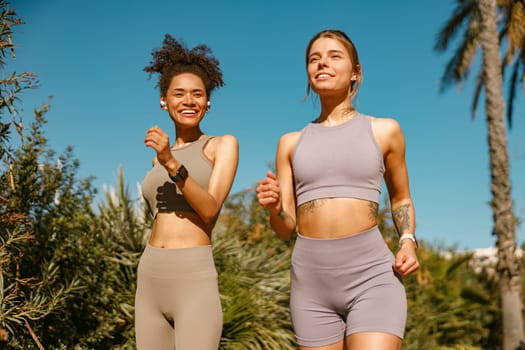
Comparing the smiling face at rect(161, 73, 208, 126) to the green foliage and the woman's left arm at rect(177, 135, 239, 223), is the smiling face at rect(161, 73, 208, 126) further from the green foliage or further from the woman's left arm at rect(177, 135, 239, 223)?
the green foliage

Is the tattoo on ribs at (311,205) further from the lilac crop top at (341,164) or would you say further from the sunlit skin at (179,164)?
the sunlit skin at (179,164)

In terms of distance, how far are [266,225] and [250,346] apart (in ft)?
10.6

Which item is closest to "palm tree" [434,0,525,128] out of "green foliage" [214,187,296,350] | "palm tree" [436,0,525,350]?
"palm tree" [436,0,525,350]

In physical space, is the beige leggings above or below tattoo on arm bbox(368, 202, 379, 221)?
below

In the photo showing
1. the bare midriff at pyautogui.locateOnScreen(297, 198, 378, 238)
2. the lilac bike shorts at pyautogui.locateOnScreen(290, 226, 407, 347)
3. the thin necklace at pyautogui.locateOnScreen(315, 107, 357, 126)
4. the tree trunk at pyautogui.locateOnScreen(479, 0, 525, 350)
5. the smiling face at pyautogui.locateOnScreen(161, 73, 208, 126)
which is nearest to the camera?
the lilac bike shorts at pyautogui.locateOnScreen(290, 226, 407, 347)

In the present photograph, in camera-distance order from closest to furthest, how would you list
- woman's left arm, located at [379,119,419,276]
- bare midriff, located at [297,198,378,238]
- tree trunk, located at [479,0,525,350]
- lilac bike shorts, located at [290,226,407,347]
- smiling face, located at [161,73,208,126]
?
lilac bike shorts, located at [290,226,407,347]
bare midriff, located at [297,198,378,238]
woman's left arm, located at [379,119,419,276]
smiling face, located at [161,73,208,126]
tree trunk, located at [479,0,525,350]

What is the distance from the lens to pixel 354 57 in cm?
272

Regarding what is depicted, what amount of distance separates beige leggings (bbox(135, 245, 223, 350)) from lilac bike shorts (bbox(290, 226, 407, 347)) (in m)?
0.40

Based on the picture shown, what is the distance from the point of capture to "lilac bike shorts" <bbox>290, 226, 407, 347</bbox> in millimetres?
2320

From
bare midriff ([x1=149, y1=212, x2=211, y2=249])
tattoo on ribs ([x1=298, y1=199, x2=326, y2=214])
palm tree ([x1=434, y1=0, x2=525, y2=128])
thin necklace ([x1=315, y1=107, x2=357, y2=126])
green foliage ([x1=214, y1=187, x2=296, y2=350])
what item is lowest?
green foliage ([x1=214, y1=187, x2=296, y2=350])

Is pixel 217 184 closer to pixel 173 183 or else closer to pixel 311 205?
pixel 173 183

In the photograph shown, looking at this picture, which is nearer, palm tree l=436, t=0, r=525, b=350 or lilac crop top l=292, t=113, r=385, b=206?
lilac crop top l=292, t=113, r=385, b=206

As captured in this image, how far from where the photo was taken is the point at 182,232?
8.62 feet

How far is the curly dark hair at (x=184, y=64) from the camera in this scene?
2998mm
